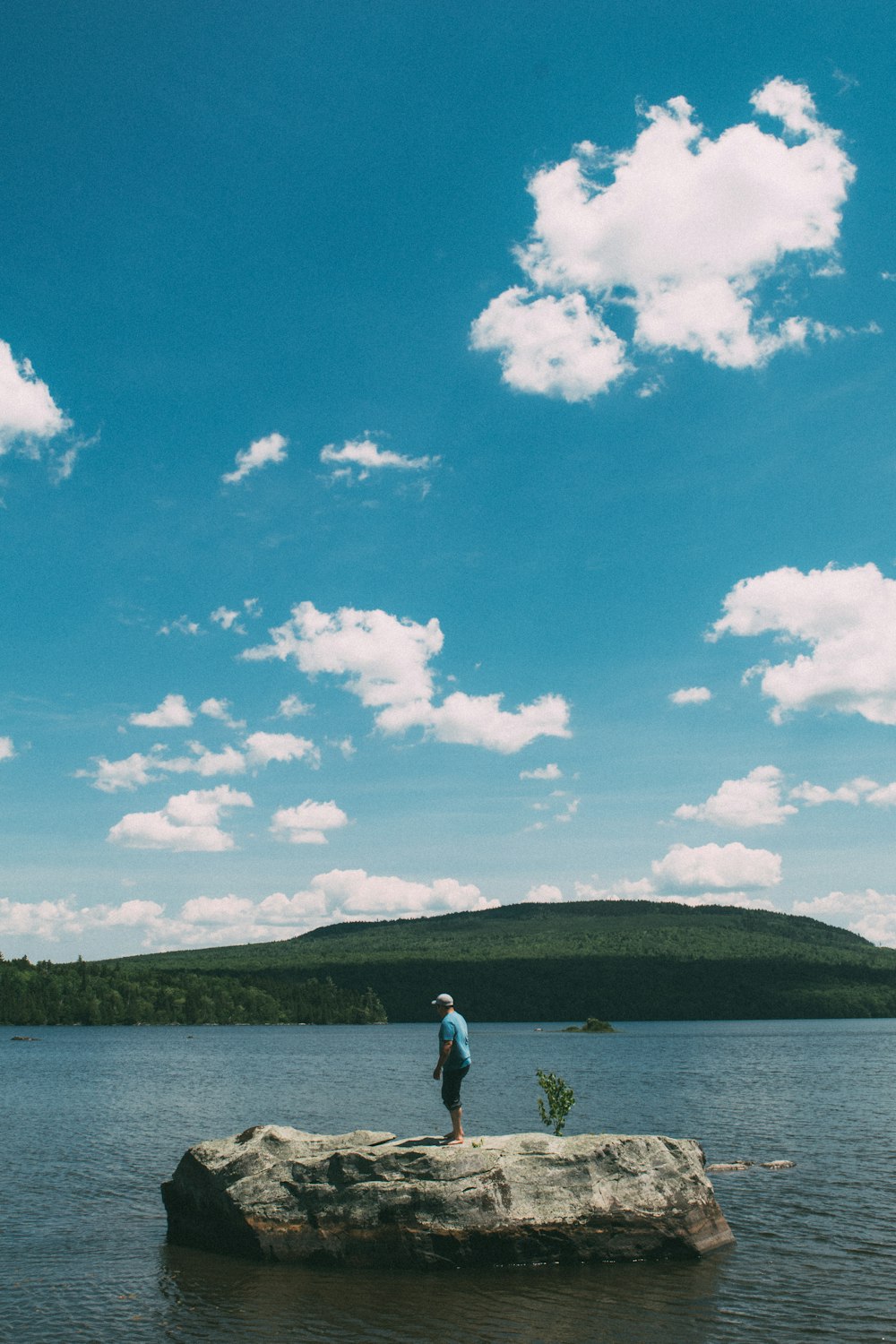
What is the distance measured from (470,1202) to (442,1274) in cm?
147

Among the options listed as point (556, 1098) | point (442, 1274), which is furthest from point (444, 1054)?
point (556, 1098)

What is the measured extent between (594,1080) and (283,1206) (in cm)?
5623

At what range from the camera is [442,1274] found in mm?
20203

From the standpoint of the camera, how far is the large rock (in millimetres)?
20578

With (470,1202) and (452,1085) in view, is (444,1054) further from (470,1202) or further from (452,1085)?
(470,1202)

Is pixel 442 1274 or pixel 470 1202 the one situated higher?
pixel 470 1202

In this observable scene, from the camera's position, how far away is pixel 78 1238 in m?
23.8

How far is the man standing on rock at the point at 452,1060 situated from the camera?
22.1 meters

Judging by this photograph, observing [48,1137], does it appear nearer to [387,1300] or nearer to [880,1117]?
[387,1300]

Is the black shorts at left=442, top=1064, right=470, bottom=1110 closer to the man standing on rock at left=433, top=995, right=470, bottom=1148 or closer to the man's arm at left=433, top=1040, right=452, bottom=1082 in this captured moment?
the man standing on rock at left=433, top=995, right=470, bottom=1148

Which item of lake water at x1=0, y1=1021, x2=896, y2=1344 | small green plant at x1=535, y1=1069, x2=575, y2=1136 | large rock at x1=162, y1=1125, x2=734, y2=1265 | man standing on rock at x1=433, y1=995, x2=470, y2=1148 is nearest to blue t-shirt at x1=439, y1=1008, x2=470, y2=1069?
man standing on rock at x1=433, y1=995, x2=470, y2=1148

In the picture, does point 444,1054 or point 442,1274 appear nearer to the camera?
point 442,1274

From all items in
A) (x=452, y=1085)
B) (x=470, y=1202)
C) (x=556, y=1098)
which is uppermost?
(x=452, y=1085)

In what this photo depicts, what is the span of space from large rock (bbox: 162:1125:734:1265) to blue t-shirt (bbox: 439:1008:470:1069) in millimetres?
1710
